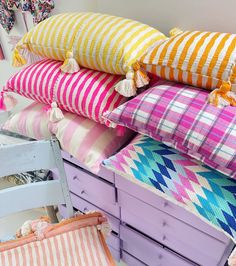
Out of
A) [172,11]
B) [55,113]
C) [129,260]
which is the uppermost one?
[172,11]

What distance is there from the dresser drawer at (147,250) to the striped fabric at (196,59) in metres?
0.65

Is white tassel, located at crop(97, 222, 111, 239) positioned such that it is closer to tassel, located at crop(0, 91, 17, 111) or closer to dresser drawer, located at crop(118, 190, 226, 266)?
dresser drawer, located at crop(118, 190, 226, 266)

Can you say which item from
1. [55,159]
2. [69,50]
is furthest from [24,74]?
[55,159]

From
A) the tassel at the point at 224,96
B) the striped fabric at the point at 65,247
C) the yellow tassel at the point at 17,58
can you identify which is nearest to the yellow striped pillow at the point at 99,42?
the yellow tassel at the point at 17,58

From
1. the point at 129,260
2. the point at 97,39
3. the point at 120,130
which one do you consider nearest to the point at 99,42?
the point at 97,39

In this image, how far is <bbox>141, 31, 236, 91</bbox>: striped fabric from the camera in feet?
2.15

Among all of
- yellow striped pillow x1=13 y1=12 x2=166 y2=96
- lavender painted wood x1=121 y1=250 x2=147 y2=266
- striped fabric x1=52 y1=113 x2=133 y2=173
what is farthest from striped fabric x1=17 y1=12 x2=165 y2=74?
lavender painted wood x1=121 y1=250 x2=147 y2=266

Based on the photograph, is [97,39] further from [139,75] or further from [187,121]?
[187,121]

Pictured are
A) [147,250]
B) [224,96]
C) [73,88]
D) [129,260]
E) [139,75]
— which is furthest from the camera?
[129,260]

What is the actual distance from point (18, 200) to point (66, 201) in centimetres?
17

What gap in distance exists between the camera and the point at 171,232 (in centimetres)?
89

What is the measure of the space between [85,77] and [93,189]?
18.6 inches

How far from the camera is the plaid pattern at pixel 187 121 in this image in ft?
2.05

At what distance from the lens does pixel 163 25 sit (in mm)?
968
